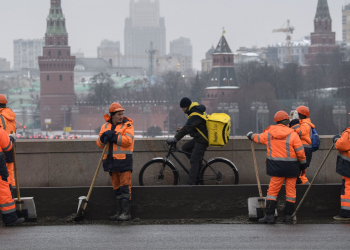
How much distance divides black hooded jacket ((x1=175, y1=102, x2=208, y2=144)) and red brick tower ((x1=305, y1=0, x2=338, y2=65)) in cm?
13182

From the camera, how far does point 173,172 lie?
11.4 m

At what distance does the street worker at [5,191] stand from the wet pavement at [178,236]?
0.16 meters

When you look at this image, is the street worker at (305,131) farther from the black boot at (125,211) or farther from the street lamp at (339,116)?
the street lamp at (339,116)

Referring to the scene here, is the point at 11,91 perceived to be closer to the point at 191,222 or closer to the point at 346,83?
the point at 346,83

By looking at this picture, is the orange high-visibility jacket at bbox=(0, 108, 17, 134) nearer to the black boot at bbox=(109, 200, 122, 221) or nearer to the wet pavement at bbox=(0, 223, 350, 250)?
the wet pavement at bbox=(0, 223, 350, 250)

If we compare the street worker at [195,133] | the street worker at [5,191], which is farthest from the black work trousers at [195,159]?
the street worker at [5,191]

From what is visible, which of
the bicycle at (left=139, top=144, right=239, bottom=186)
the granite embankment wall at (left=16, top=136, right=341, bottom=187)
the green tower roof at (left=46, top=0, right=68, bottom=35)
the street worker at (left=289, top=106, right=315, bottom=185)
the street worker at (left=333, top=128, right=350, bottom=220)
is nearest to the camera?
the street worker at (left=333, top=128, right=350, bottom=220)

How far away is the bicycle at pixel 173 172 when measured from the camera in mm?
11320

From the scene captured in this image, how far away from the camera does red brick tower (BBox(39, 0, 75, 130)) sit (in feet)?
410

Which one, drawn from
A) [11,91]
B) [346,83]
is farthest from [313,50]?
[11,91]

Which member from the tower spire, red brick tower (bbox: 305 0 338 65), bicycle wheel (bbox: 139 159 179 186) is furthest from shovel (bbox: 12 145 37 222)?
the tower spire

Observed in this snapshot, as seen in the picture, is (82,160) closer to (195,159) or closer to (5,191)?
(195,159)

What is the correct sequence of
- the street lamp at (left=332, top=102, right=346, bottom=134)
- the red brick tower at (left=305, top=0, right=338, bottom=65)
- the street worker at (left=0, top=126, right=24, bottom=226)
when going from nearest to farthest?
the street worker at (left=0, top=126, right=24, bottom=226) < the street lamp at (left=332, top=102, right=346, bottom=134) < the red brick tower at (left=305, top=0, right=338, bottom=65)

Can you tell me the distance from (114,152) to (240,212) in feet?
5.67
